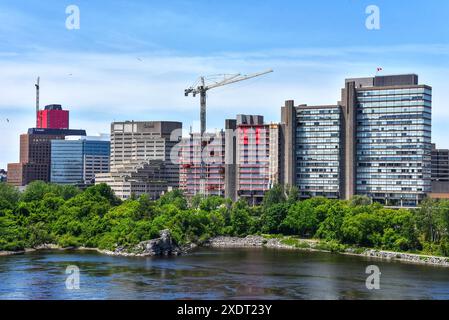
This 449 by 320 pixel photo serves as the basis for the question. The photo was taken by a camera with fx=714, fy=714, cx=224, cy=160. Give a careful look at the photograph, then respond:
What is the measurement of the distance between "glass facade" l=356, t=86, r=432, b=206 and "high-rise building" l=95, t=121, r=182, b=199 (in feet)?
127

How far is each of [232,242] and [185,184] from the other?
126 ft

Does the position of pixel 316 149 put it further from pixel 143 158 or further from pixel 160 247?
pixel 143 158

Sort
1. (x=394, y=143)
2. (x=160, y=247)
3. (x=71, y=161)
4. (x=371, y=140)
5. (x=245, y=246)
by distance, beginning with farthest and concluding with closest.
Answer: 1. (x=71, y=161)
2. (x=371, y=140)
3. (x=394, y=143)
4. (x=245, y=246)
5. (x=160, y=247)

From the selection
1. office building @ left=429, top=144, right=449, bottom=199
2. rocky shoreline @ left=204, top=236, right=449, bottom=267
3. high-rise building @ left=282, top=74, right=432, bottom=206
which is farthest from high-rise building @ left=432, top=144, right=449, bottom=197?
rocky shoreline @ left=204, top=236, right=449, bottom=267

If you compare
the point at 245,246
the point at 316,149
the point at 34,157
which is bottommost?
the point at 245,246

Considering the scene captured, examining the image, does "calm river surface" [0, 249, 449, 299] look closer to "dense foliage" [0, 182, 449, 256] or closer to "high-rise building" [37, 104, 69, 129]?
"dense foliage" [0, 182, 449, 256]

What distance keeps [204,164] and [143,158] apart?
1316 inches

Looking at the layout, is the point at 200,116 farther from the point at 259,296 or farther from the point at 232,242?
the point at 259,296

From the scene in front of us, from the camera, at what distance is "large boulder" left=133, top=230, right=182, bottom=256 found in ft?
165

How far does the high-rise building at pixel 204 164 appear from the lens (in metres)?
90.7

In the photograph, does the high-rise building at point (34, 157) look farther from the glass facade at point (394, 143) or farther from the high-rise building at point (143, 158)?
the glass facade at point (394, 143)

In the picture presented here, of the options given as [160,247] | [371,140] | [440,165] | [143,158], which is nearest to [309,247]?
[160,247]

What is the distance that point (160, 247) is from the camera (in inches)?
2021

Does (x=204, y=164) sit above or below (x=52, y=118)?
below
